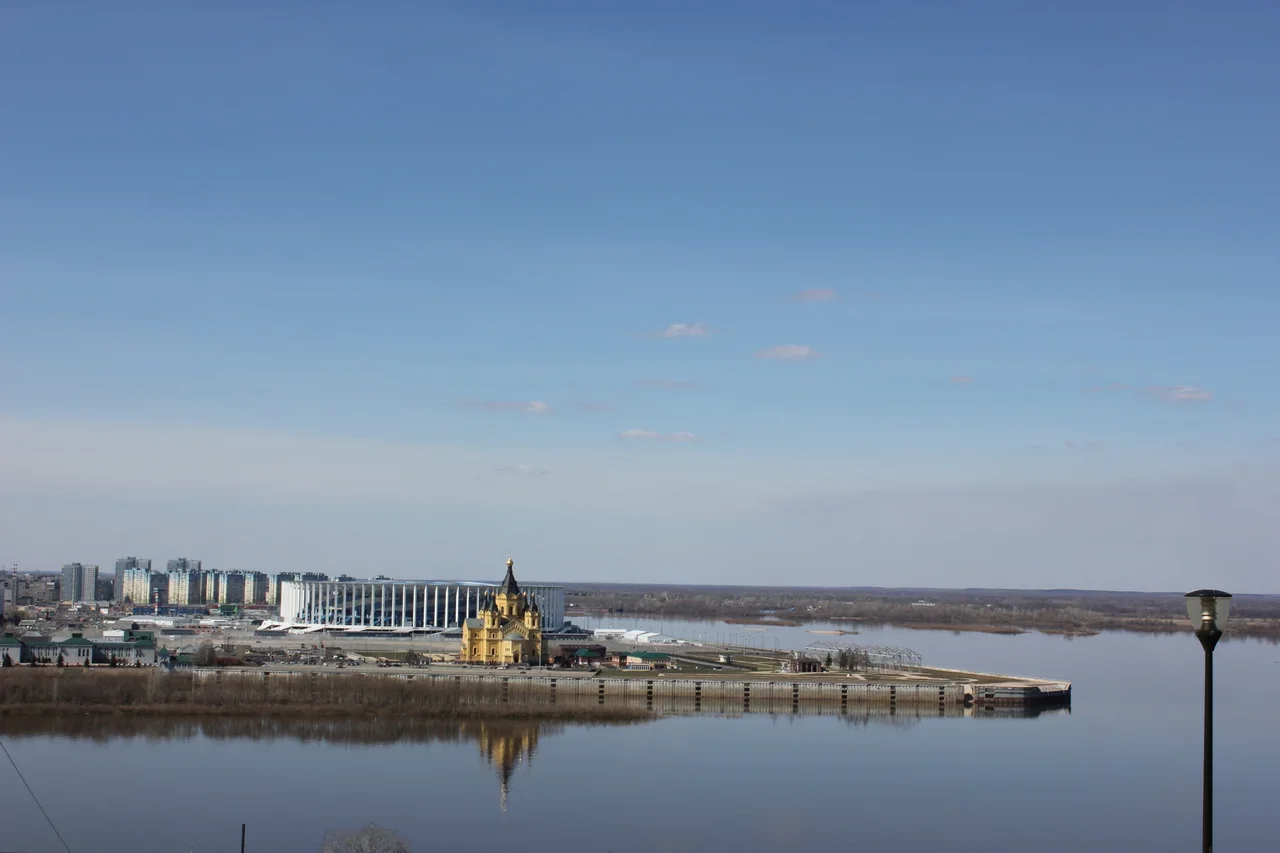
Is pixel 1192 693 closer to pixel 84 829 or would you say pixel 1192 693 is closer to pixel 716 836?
pixel 716 836

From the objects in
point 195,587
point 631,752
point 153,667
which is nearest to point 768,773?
point 631,752

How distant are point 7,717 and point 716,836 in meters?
21.4

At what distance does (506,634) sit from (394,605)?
26.0 m

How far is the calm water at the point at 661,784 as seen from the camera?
23.4m

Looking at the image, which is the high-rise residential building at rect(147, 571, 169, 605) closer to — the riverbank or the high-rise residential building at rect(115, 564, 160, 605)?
the high-rise residential building at rect(115, 564, 160, 605)

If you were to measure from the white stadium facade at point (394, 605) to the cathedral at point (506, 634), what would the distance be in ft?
70.2

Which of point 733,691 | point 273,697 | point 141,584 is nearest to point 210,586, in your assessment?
point 141,584

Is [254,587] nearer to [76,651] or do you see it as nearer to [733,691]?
[76,651]

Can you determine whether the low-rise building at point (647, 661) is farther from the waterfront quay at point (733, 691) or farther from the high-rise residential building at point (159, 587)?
the high-rise residential building at point (159, 587)

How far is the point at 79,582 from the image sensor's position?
131 m

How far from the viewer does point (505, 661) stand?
48.5 meters

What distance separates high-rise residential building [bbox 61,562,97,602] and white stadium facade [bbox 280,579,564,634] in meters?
62.6

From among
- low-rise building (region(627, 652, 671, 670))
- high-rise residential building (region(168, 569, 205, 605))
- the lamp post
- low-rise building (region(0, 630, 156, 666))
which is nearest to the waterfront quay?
low-rise building (region(627, 652, 671, 670))

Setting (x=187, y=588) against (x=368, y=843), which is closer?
(x=368, y=843)
